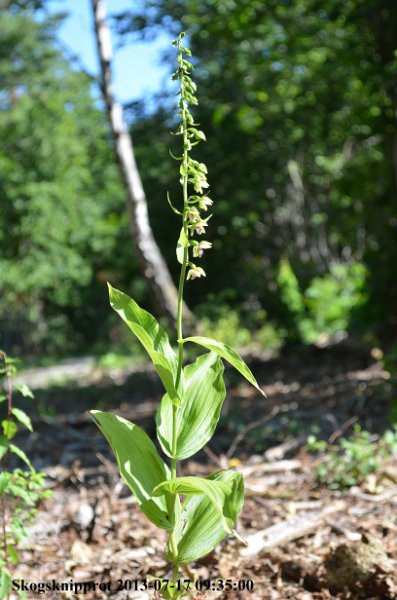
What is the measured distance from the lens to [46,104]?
16688 mm

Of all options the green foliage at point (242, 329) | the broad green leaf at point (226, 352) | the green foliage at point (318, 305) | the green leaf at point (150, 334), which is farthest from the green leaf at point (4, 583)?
the green foliage at point (242, 329)

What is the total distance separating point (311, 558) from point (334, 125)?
1076 cm

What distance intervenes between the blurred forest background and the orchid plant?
6.64 metres

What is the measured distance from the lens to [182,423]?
1996 mm

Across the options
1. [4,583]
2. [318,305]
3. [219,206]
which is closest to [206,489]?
[4,583]

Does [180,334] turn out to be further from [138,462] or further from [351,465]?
[351,465]

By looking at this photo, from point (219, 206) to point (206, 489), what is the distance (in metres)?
14.2

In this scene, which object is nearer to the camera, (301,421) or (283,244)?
(301,421)

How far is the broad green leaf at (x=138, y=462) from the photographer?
1.88 m

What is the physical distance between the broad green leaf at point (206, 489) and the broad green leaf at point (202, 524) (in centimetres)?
4

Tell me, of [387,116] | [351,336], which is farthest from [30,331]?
[387,116]

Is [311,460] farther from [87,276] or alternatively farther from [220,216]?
Answer: [87,276]

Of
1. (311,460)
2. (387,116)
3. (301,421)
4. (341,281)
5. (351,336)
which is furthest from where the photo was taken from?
(341,281)

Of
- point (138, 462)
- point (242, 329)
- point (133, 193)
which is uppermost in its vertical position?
point (138, 462)
